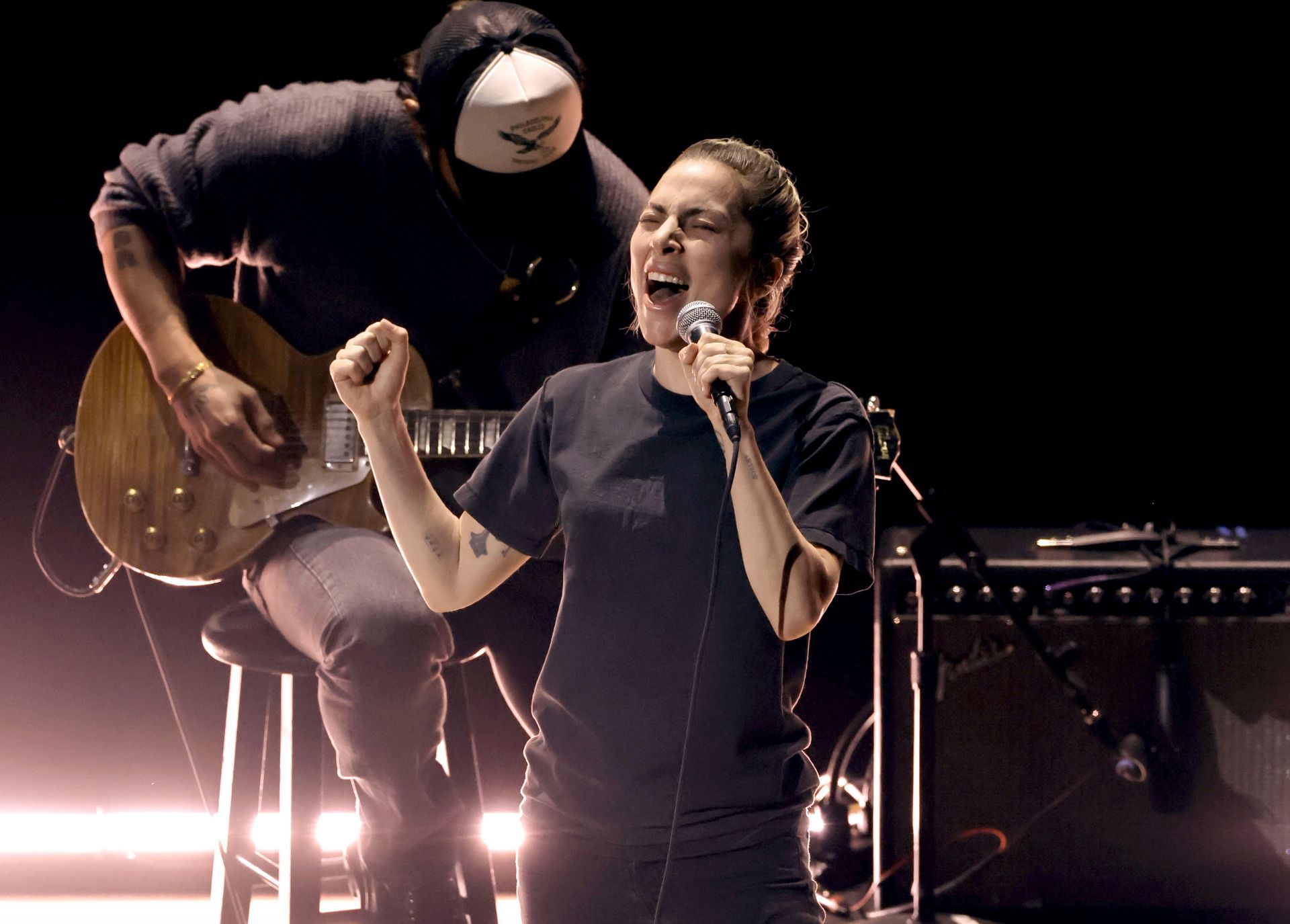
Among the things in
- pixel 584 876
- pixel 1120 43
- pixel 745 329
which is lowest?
pixel 584 876

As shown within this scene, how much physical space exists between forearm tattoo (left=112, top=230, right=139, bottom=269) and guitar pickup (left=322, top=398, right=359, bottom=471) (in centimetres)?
49

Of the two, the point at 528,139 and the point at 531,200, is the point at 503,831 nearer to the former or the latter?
the point at 531,200

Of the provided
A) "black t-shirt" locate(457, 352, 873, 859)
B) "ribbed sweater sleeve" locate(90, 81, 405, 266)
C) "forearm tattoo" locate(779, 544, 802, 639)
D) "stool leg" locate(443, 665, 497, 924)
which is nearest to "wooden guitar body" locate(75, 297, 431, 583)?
"ribbed sweater sleeve" locate(90, 81, 405, 266)

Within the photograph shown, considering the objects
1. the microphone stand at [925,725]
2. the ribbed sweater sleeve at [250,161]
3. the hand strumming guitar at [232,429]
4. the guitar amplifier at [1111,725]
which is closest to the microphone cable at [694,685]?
the hand strumming guitar at [232,429]

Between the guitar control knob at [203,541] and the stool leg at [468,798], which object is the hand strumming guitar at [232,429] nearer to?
the guitar control knob at [203,541]

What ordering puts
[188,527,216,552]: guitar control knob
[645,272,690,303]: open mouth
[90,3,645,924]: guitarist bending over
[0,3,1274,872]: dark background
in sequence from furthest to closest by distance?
[0,3,1274,872]: dark background → [188,527,216,552]: guitar control knob → [90,3,645,924]: guitarist bending over → [645,272,690,303]: open mouth

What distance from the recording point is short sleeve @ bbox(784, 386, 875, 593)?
1479mm

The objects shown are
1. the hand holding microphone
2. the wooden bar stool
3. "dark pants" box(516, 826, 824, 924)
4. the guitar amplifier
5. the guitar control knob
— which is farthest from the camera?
the guitar amplifier

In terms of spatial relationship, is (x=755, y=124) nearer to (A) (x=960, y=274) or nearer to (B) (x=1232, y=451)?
(A) (x=960, y=274)

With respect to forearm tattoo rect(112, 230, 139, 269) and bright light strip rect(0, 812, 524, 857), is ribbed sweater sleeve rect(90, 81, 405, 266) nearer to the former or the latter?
forearm tattoo rect(112, 230, 139, 269)

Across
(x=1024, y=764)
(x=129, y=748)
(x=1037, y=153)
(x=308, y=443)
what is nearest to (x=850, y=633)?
(x=1024, y=764)

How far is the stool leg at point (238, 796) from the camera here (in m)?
2.51

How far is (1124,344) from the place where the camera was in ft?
12.5

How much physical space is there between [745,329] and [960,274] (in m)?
2.25
